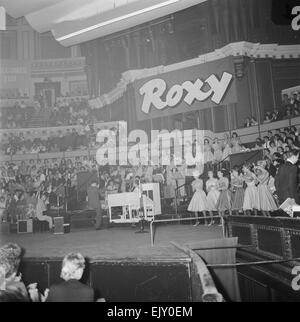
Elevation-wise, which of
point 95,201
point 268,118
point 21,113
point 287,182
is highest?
point 21,113

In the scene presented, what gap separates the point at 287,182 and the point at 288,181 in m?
0.03

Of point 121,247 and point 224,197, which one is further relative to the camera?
point 224,197

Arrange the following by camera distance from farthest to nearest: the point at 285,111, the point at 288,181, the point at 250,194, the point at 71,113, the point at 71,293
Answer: the point at 71,113
the point at 285,111
the point at 250,194
the point at 288,181
the point at 71,293

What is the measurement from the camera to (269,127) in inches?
293

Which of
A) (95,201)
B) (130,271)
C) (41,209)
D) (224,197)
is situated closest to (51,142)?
(41,209)

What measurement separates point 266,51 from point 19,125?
6378 millimetres

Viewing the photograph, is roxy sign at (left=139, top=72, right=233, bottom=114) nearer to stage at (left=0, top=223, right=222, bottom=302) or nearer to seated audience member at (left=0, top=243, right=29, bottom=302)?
stage at (left=0, top=223, right=222, bottom=302)

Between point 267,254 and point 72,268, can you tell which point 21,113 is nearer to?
point 267,254

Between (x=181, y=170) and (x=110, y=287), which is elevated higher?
(x=181, y=170)

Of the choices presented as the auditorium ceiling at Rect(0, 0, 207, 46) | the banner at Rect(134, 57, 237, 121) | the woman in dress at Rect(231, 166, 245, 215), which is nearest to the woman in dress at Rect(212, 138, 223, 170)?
the woman in dress at Rect(231, 166, 245, 215)

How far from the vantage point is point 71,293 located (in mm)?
2463

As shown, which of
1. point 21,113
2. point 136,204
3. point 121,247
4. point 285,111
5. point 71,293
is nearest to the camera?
point 71,293
